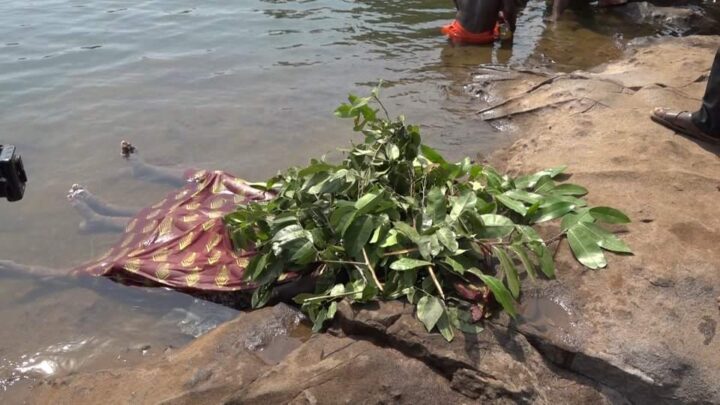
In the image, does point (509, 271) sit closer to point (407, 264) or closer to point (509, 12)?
point (407, 264)

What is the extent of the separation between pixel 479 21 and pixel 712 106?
4107 millimetres

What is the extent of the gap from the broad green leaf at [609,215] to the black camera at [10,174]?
8.36ft

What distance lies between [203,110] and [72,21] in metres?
3.98

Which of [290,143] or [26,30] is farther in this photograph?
[26,30]

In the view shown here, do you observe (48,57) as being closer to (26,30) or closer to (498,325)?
(26,30)

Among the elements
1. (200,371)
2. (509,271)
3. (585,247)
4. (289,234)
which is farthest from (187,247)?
(585,247)

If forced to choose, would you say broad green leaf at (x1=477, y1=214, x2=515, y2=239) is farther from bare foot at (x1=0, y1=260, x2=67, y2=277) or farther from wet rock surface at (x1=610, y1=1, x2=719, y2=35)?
wet rock surface at (x1=610, y1=1, x2=719, y2=35)

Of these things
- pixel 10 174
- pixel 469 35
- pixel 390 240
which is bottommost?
pixel 390 240

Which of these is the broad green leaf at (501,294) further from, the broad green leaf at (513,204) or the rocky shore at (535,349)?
the broad green leaf at (513,204)

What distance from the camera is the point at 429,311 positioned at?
2598 mm

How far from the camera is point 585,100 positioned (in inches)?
217

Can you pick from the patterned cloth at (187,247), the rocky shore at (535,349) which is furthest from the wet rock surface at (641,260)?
the patterned cloth at (187,247)

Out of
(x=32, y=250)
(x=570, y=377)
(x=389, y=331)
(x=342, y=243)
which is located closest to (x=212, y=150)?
(x=32, y=250)

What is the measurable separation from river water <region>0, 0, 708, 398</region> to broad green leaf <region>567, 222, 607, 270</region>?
188 centimetres
